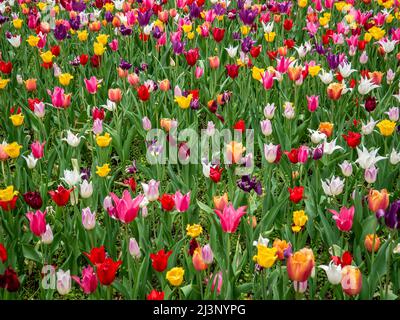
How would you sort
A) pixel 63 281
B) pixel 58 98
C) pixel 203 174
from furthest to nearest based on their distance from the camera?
pixel 58 98
pixel 203 174
pixel 63 281

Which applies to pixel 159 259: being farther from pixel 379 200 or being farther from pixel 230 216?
pixel 379 200

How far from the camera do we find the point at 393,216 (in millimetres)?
2055

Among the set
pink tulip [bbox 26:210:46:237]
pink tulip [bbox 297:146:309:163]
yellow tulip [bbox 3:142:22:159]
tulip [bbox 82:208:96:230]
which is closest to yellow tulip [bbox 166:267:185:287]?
tulip [bbox 82:208:96:230]

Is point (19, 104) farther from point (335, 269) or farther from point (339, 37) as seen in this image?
point (335, 269)

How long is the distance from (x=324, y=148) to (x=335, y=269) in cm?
114

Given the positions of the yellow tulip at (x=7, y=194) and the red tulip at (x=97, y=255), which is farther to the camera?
the yellow tulip at (x=7, y=194)

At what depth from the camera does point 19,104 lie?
175 inches

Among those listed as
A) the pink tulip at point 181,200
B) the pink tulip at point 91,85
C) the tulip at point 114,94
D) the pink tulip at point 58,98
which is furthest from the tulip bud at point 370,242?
the pink tulip at point 91,85

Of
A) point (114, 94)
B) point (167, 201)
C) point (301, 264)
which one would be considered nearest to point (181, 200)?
point (167, 201)

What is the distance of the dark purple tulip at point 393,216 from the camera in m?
2.05

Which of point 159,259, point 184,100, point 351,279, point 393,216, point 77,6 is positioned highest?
point 77,6

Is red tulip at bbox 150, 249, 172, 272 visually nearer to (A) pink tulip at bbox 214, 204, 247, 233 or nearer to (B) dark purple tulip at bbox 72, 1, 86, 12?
(A) pink tulip at bbox 214, 204, 247, 233

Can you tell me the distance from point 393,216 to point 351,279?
29cm

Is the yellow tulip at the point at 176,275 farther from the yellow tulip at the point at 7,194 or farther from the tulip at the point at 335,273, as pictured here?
the yellow tulip at the point at 7,194
